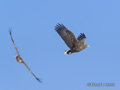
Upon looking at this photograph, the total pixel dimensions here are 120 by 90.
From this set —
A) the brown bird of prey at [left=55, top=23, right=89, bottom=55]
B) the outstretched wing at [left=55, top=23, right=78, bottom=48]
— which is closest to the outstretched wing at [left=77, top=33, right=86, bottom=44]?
the brown bird of prey at [left=55, top=23, right=89, bottom=55]

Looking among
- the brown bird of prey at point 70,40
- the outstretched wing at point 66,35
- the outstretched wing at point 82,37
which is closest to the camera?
the outstretched wing at point 66,35

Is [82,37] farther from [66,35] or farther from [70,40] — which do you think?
[70,40]

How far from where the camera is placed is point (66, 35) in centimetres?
2041

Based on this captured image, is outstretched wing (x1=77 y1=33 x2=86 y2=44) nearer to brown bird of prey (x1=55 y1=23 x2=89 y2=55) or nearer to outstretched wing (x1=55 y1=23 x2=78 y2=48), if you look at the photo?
brown bird of prey (x1=55 y1=23 x2=89 y2=55)

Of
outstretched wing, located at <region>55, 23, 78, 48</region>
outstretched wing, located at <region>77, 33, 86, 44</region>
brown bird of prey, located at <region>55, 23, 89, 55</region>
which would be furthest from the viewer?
outstretched wing, located at <region>77, 33, 86, 44</region>

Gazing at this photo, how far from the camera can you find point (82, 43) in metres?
20.9

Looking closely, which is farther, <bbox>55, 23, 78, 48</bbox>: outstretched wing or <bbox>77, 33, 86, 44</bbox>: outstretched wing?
<bbox>77, 33, 86, 44</bbox>: outstretched wing

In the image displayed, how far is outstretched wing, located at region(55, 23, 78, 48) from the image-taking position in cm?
1980

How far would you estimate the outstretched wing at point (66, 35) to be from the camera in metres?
19.8

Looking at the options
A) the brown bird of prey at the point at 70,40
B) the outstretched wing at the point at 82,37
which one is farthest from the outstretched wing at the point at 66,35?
the outstretched wing at the point at 82,37

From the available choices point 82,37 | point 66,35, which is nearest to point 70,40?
point 66,35

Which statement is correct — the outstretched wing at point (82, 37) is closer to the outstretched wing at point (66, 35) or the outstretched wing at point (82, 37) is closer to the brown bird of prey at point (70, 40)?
the brown bird of prey at point (70, 40)

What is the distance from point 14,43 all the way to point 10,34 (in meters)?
0.63

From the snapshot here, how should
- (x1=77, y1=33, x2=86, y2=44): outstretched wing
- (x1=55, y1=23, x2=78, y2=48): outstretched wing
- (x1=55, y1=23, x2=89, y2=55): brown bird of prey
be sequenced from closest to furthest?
(x1=55, y1=23, x2=78, y2=48): outstretched wing → (x1=55, y1=23, x2=89, y2=55): brown bird of prey → (x1=77, y1=33, x2=86, y2=44): outstretched wing
